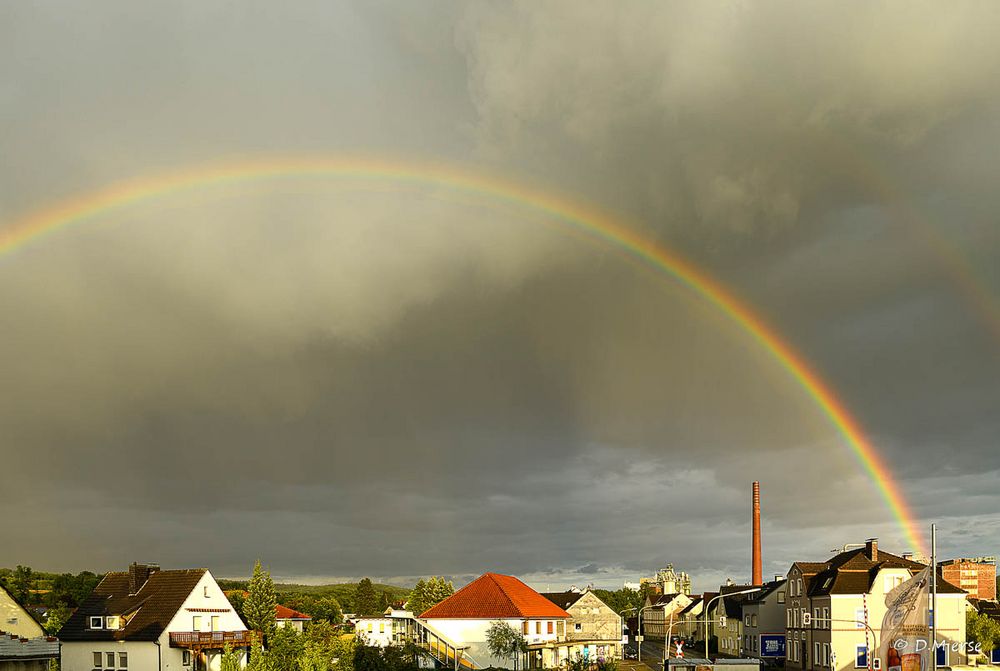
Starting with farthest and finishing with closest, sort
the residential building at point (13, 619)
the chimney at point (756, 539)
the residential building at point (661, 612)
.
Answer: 1. the residential building at point (661, 612)
2. the chimney at point (756, 539)
3. the residential building at point (13, 619)

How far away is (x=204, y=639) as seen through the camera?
267 ft

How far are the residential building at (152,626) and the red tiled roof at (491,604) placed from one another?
76.2 ft

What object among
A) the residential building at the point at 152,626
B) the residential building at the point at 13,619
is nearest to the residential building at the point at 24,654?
the residential building at the point at 13,619

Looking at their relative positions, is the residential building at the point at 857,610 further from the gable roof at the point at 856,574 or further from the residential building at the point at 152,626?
the residential building at the point at 152,626

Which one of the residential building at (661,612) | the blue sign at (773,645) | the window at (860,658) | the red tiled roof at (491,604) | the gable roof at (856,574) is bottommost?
the residential building at (661,612)

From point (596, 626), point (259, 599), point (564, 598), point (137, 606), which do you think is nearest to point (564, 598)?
point (564, 598)

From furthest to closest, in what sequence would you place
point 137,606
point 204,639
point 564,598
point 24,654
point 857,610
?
point 564,598, point 857,610, point 137,606, point 204,639, point 24,654

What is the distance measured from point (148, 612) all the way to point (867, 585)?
64.4m

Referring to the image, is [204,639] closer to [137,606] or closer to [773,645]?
[137,606]

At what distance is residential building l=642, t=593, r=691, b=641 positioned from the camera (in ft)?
584

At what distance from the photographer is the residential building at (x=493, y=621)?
98.7 meters

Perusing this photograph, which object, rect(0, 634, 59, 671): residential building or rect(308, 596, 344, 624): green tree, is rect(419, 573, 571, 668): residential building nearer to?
rect(0, 634, 59, 671): residential building

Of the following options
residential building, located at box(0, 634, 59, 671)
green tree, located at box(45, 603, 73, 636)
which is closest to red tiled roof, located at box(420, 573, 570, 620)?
green tree, located at box(45, 603, 73, 636)

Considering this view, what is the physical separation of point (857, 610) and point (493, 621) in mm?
34942
